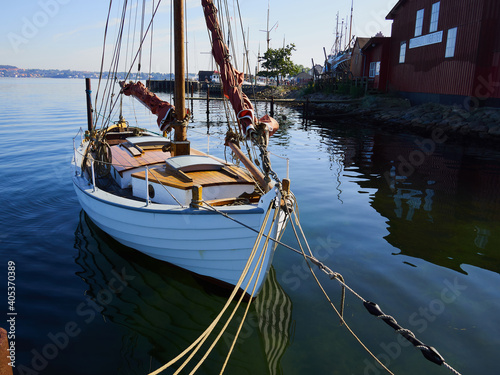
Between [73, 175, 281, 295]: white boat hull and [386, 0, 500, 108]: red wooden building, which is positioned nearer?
[73, 175, 281, 295]: white boat hull

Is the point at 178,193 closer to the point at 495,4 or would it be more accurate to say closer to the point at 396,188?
the point at 396,188

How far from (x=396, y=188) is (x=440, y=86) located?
18.6 m

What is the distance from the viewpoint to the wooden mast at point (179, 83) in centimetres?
845

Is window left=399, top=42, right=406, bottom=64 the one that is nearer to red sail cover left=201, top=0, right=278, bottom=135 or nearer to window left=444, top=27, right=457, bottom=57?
window left=444, top=27, right=457, bottom=57

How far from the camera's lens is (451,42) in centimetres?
2694

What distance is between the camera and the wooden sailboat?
5969mm

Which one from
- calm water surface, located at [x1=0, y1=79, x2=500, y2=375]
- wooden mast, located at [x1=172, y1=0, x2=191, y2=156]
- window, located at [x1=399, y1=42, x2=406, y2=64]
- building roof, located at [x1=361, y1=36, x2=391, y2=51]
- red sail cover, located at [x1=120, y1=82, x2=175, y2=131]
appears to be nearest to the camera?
calm water surface, located at [x1=0, y1=79, x2=500, y2=375]
